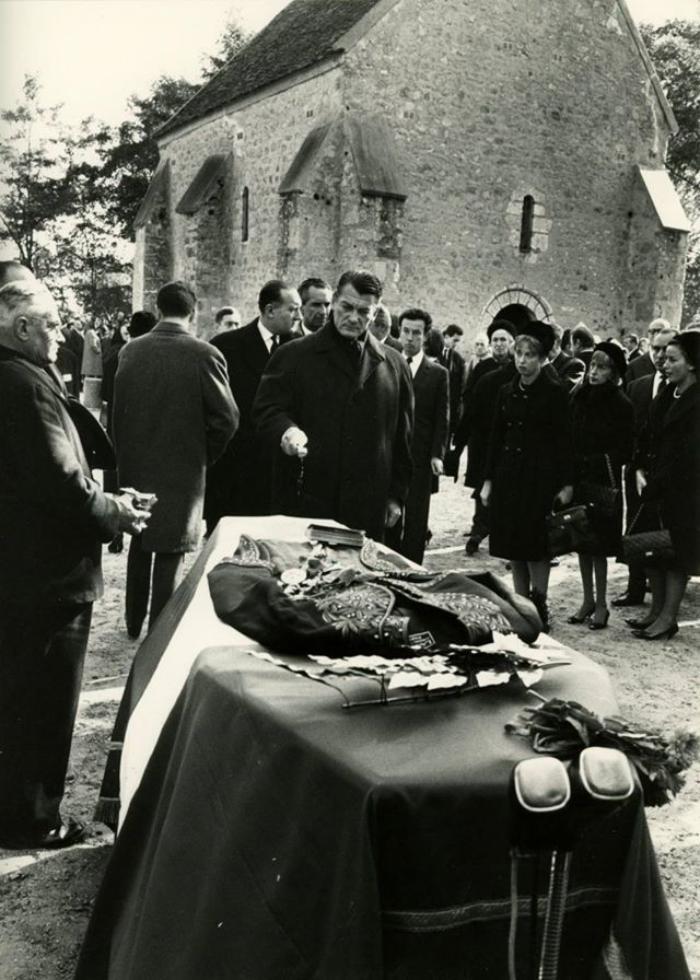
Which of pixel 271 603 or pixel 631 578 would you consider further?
pixel 631 578

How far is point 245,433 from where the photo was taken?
644 cm

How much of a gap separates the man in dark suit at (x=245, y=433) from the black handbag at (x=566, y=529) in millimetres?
1885

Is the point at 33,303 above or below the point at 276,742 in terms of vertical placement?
above

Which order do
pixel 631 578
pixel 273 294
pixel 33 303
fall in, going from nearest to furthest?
1. pixel 33 303
2. pixel 273 294
3. pixel 631 578

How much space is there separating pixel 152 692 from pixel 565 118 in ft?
68.9

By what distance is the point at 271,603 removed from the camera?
2537 millimetres

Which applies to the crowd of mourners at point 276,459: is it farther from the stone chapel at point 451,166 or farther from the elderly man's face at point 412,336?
the stone chapel at point 451,166

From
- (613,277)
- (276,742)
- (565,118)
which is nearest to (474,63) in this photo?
(565,118)

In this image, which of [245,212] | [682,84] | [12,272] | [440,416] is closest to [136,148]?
[245,212]

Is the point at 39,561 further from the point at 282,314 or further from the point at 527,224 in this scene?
the point at 527,224

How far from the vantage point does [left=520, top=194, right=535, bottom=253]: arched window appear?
21233 millimetres

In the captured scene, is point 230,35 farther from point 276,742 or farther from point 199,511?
point 276,742

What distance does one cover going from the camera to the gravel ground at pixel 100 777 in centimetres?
307

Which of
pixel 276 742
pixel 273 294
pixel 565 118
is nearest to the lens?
pixel 276 742
